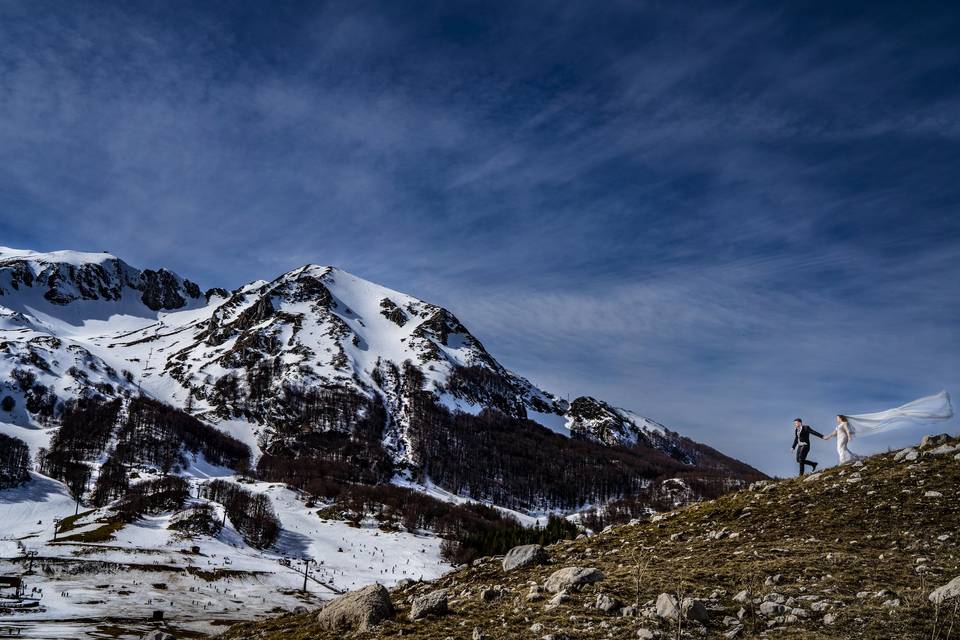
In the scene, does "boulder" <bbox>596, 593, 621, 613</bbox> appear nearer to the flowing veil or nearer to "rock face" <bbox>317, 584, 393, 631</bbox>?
"rock face" <bbox>317, 584, 393, 631</bbox>

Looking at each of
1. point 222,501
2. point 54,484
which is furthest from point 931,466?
point 54,484

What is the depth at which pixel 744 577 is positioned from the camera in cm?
1487

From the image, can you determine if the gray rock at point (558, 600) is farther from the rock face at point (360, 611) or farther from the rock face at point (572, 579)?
the rock face at point (360, 611)

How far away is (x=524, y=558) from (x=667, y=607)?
9.44 m

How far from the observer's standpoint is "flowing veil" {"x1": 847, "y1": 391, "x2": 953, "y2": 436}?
2139 centimetres

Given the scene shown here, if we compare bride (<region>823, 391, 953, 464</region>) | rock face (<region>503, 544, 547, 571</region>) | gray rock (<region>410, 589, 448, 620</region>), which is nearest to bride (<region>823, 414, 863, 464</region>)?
bride (<region>823, 391, 953, 464</region>)

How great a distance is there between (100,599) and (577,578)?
321 feet

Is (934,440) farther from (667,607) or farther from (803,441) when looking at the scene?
(667,607)

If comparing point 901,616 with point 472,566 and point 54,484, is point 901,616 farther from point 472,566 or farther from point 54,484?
point 54,484

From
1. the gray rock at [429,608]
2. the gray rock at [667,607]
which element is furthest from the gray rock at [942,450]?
the gray rock at [429,608]

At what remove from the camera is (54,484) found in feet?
650

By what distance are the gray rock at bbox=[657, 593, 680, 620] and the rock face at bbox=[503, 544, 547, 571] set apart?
8.75 m

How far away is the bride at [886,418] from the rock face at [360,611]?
20930 millimetres

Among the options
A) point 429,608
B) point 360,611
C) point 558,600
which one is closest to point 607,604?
point 558,600
